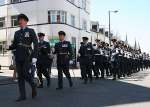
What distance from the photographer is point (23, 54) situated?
10.4 meters

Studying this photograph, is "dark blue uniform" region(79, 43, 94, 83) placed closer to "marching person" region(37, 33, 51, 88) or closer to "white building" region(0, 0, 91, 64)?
"marching person" region(37, 33, 51, 88)

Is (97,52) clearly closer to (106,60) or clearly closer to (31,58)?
(106,60)

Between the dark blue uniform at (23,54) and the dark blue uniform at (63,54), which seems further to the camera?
the dark blue uniform at (63,54)

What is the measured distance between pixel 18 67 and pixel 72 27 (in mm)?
45402

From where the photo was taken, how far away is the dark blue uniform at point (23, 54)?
1038 centimetres

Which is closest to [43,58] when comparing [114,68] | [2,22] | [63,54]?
[63,54]

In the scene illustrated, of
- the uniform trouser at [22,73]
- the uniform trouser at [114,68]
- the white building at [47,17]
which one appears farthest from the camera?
the white building at [47,17]

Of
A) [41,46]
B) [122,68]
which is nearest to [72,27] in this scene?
[122,68]

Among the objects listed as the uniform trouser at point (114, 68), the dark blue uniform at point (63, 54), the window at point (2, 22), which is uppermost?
the window at point (2, 22)

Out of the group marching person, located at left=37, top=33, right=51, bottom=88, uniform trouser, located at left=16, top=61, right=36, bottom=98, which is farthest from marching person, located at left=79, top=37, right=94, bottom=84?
uniform trouser, located at left=16, top=61, right=36, bottom=98

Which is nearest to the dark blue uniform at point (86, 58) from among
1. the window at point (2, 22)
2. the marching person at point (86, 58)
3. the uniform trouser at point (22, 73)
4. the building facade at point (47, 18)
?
the marching person at point (86, 58)

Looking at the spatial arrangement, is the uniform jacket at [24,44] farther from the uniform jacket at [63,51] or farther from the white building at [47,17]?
the white building at [47,17]

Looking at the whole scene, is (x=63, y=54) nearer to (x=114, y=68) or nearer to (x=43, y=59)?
(x=43, y=59)

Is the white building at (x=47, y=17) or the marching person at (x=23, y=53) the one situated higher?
the white building at (x=47, y=17)
